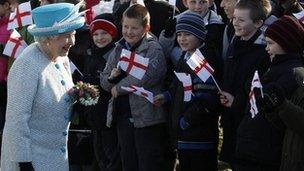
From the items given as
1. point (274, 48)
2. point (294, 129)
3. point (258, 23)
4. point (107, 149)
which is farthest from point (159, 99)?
point (294, 129)

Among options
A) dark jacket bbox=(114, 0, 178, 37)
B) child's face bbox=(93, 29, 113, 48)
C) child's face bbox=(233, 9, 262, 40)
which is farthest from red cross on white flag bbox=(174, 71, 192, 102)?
dark jacket bbox=(114, 0, 178, 37)

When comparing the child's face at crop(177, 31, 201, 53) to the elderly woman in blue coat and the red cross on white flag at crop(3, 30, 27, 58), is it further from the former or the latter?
the red cross on white flag at crop(3, 30, 27, 58)

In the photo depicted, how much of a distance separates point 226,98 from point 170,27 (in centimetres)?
131

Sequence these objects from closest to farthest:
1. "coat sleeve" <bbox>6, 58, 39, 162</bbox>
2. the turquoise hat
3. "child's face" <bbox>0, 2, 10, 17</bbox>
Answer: "coat sleeve" <bbox>6, 58, 39, 162</bbox>
the turquoise hat
"child's face" <bbox>0, 2, 10, 17</bbox>

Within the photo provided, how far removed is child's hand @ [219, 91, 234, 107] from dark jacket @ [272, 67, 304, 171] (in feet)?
2.95

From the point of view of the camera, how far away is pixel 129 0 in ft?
22.7

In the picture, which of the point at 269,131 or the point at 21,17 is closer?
the point at 269,131

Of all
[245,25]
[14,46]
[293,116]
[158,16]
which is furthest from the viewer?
[14,46]

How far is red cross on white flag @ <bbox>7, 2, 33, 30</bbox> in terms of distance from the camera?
6.98 metres

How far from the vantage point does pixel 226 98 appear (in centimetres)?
495

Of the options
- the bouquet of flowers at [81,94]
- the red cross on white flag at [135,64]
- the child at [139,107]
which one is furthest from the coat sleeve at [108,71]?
the bouquet of flowers at [81,94]

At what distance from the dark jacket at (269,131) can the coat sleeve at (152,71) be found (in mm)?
1422

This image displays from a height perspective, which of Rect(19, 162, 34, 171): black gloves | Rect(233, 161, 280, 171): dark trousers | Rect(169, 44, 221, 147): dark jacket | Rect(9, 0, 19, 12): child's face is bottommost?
Rect(233, 161, 280, 171): dark trousers

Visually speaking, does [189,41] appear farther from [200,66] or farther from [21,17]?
[21,17]
